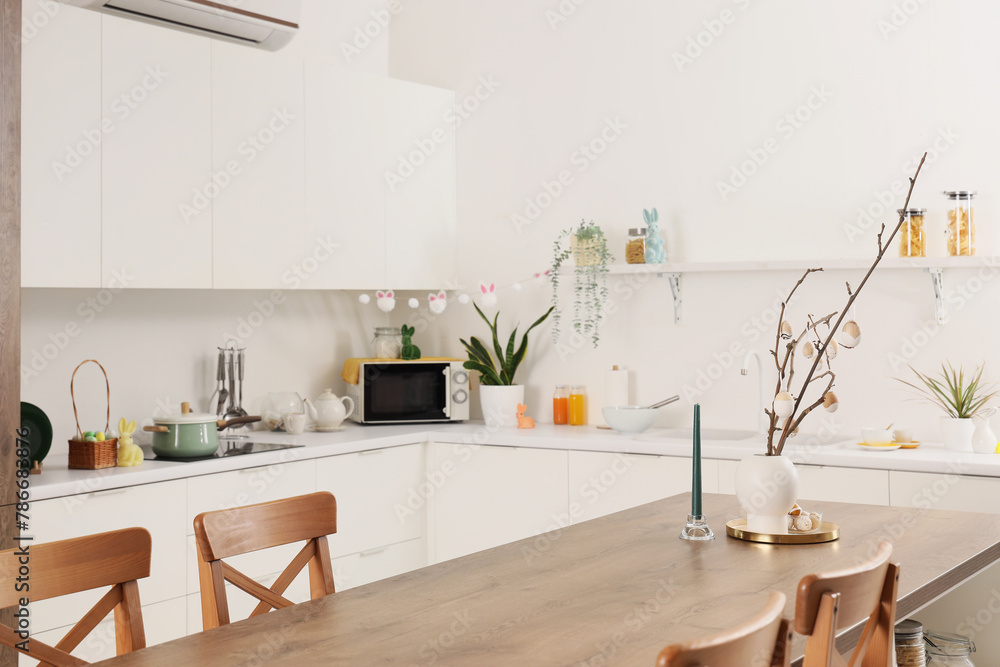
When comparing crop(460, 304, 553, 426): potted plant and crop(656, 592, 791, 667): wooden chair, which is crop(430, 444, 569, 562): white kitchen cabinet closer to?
crop(460, 304, 553, 426): potted plant

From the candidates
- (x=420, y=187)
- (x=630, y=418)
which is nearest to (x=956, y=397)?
(x=630, y=418)

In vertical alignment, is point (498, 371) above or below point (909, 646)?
above

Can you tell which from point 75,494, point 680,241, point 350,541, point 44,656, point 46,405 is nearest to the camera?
point 44,656

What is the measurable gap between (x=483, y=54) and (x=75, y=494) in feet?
8.81

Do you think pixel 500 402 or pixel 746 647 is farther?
pixel 500 402

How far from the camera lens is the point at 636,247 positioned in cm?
400

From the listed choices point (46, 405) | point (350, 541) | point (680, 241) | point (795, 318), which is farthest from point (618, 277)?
point (46, 405)

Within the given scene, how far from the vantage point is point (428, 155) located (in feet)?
14.5

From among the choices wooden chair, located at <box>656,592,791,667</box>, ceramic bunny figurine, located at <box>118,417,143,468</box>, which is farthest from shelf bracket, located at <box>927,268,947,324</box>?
ceramic bunny figurine, located at <box>118,417,143,468</box>

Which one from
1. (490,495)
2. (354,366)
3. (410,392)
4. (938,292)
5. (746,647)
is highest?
(938,292)

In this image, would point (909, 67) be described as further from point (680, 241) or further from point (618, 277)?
point (618, 277)

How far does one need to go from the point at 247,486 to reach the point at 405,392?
41.6 inches

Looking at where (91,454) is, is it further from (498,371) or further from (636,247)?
(636,247)

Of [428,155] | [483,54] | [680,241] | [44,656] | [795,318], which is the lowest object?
[44,656]
